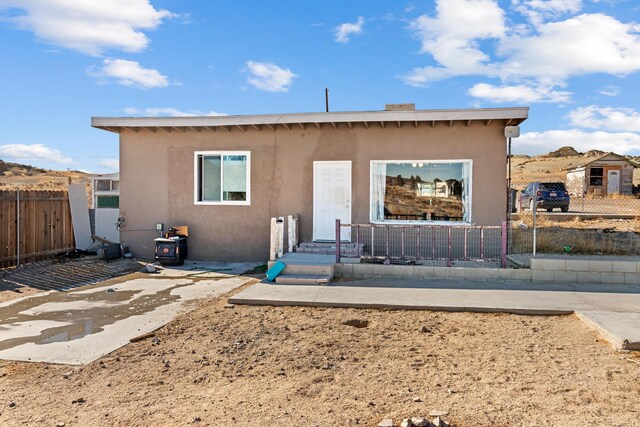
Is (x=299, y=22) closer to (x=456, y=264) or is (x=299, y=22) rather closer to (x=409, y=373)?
(x=456, y=264)

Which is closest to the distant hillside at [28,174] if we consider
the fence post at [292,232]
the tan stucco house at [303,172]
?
the tan stucco house at [303,172]

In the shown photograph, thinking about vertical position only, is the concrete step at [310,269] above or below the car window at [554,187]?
below

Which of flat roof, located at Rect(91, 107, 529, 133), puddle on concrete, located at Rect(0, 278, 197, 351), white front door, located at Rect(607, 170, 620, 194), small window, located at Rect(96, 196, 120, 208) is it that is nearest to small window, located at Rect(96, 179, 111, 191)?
small window, located at Rect(96, 196, 120, 208)

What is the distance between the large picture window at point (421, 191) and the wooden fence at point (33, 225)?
8068mm

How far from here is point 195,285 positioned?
916 cm

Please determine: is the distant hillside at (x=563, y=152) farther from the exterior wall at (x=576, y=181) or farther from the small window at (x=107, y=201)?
the small window at (x=107, y=201)

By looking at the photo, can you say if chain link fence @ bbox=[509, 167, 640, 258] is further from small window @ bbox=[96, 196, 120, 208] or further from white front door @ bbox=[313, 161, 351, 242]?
small window @ bbox=[96, 196, 120, 208]

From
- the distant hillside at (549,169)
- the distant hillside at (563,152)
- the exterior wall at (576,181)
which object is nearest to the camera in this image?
the exterior wall at (576,181)

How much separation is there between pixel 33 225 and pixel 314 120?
23.7 ft

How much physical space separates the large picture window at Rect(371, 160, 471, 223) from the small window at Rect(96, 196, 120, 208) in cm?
847

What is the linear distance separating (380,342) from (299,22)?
9.87 meters

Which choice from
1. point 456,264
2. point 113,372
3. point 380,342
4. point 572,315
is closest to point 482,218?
point 456,264

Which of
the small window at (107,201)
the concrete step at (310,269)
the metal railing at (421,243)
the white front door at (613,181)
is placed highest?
the white front door at (613,181)

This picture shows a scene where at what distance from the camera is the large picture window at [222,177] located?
1201cm
